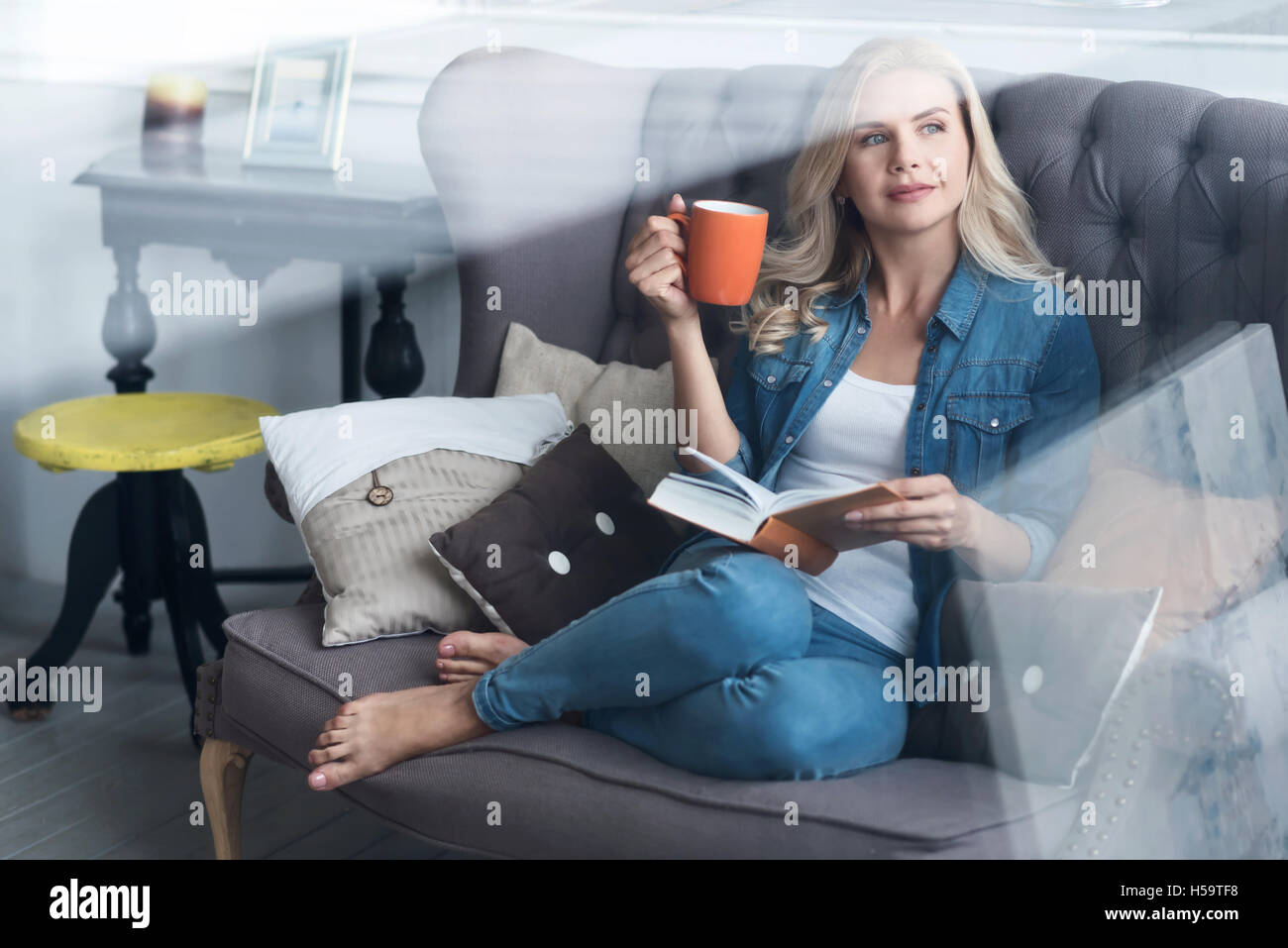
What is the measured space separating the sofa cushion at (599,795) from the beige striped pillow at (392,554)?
0.03 meters

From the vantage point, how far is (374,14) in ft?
6.37

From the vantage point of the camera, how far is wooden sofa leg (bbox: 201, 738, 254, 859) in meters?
1.27

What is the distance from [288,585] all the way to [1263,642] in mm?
1677

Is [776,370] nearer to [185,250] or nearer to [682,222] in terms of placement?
[682,222]

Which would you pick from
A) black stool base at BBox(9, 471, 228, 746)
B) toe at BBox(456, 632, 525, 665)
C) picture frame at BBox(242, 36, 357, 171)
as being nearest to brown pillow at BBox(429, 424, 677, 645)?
toe at BBox(456, 632, 525, 665)

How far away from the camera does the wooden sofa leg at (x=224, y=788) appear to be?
1.27m

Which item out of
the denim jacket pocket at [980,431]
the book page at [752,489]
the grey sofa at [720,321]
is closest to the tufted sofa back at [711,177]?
the grey sofa at [720,321]

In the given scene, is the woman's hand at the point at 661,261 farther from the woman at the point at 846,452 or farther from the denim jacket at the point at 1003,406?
the denim jacket at the point at 1003,406

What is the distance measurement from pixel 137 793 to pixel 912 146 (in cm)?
122

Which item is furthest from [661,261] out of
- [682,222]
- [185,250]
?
[185,250]

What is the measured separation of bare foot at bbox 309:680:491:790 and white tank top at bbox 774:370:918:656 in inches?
13.1

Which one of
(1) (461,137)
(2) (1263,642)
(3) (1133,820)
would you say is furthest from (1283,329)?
(1) (461,137)

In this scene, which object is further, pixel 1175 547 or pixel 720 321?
pixel 720 321

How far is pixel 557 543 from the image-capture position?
122cm
